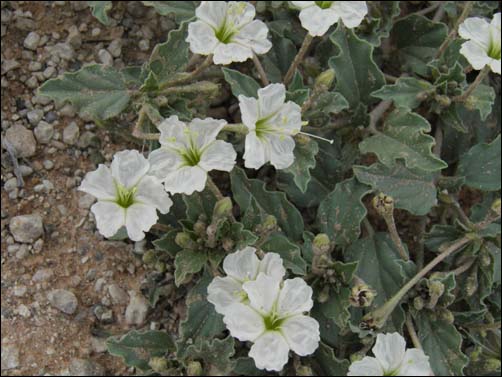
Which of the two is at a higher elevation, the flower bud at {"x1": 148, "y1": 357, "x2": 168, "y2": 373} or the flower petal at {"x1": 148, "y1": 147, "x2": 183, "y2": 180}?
the flower petal at {"x1": 148, "y1": 147, "x2": 183, "y2": 180}

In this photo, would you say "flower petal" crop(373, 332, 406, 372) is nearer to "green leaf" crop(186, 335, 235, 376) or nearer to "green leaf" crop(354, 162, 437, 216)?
"green leaf" crop(186, 335, 235, 376)

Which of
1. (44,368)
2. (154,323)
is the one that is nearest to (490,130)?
(154,323)

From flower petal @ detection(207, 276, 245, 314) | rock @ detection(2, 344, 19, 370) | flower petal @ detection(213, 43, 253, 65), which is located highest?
flower petal @ detection(213, 43, 253, 65)

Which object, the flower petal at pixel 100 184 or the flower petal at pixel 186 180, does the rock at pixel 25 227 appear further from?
the flower petal at pixel 186 180

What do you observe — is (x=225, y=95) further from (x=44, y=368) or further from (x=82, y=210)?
(x=44, y=368)

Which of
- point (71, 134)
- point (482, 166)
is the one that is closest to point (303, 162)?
point (482, 166)

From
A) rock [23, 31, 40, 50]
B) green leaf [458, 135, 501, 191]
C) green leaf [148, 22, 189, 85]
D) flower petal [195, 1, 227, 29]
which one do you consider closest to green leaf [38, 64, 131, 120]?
green leaf [148, 22, 189, 85]
